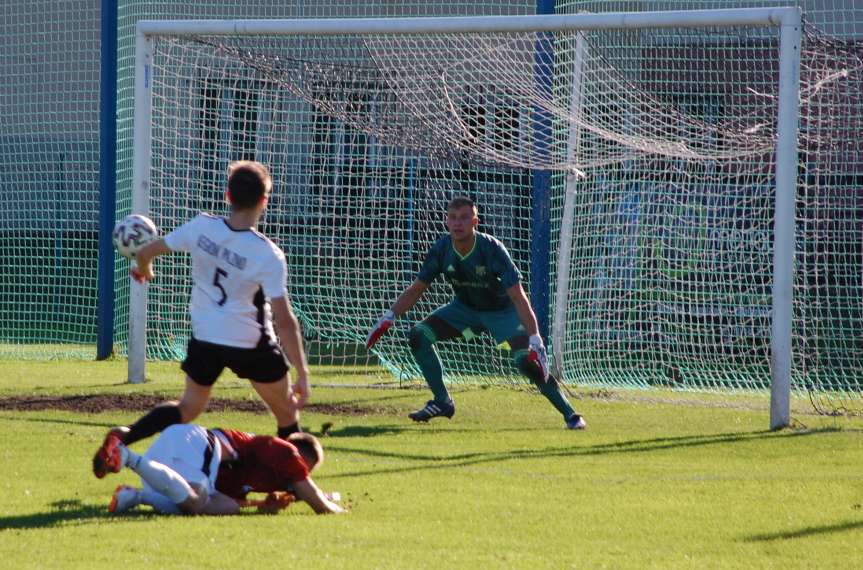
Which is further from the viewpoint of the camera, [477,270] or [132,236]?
[477,270]

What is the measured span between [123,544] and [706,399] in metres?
8.16

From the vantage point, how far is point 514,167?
14.6m

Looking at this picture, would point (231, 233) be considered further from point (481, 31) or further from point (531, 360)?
point (481, 31)

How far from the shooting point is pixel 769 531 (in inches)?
264

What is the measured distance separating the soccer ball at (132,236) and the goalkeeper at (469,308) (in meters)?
3.44

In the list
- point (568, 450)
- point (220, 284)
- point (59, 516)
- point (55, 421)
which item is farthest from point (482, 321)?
point (59, 516)

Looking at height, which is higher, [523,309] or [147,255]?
[147,255]

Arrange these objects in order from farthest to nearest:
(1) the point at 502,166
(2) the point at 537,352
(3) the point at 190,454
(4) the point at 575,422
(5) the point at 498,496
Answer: (1) the point at 502,166
(4) the point at 575,422
(2) the point at 537,352
(5) the point at 498,496
(3) the point at 190,454

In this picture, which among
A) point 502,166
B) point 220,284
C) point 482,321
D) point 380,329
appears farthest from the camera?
point 502,166

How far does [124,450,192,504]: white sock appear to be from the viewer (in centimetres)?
668

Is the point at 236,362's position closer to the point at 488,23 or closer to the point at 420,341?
the point at 420,341

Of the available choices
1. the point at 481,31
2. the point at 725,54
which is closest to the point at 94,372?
the point at 481,31

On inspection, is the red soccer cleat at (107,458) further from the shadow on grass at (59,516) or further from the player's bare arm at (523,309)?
the player's bare arm at (523,309)

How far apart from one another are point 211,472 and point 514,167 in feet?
26.9
